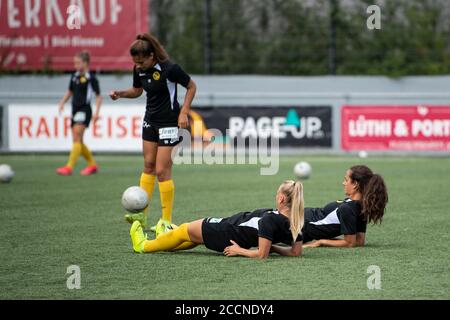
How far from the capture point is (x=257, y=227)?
8.07 meters

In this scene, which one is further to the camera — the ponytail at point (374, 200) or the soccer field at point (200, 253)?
the ponytail at point (374, 200)

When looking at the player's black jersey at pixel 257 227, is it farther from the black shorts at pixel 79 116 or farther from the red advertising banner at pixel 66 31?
the red advertising banner at pixel 66 31

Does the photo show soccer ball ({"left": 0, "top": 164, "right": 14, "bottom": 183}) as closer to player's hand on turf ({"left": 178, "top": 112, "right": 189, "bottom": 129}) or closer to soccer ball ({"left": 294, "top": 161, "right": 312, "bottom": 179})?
soccer ball ({"left": 294, "top": 161, "right": 312, "bottom": 179})

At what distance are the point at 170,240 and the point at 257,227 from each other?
2.74 feet

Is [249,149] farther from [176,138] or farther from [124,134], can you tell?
[176,138]

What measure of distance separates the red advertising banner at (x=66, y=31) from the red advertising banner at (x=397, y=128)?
5499 mm

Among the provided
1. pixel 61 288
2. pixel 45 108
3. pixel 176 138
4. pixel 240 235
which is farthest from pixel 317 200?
pixel 45 108

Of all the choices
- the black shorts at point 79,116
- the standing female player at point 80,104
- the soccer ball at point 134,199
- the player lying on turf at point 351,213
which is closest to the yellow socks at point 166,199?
the soccer ball at point 134,199

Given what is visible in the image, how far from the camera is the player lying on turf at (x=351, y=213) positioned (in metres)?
8.59

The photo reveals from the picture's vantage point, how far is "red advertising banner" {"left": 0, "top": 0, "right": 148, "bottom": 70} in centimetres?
2292
